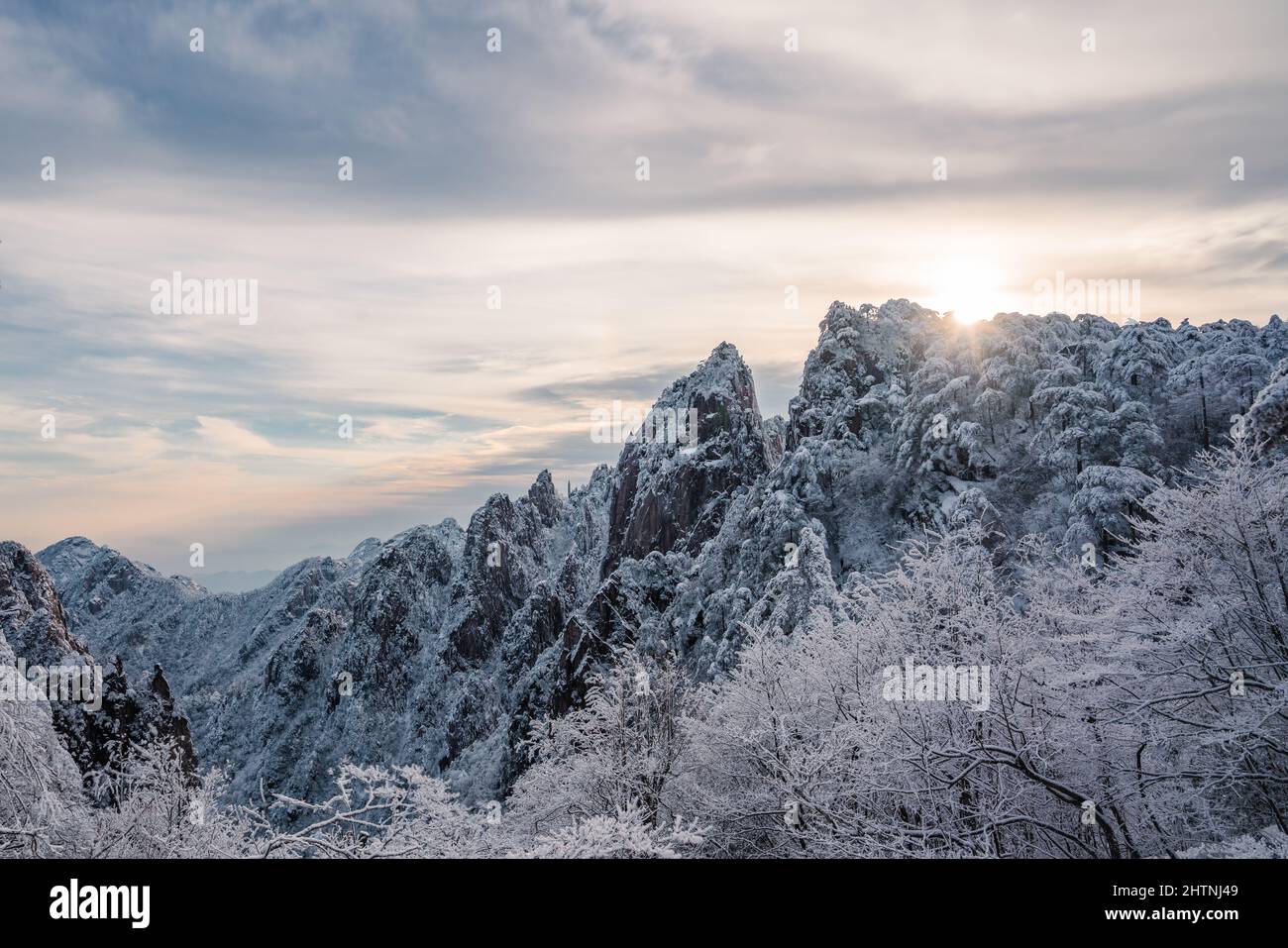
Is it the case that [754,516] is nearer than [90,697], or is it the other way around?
[90,697]

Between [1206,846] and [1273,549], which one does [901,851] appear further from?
[1273,549]

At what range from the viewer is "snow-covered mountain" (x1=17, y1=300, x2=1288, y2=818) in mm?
43844

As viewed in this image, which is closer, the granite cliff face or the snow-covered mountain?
the snow-covered mountain

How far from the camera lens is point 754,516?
220 feet

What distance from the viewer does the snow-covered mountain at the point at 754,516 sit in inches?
1726

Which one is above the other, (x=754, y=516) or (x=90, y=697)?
(x=754, y=516)

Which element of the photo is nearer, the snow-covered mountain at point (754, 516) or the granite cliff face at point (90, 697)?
the snow-covered mountain at point (754, 516)

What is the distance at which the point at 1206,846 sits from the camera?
11.2 meters

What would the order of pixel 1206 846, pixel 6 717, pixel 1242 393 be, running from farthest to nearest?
pixel 1242 393 < pixel 6 717 < pixel 1206 846

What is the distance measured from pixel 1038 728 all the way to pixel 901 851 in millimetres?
4464

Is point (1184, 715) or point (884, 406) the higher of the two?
point (884, 406)
